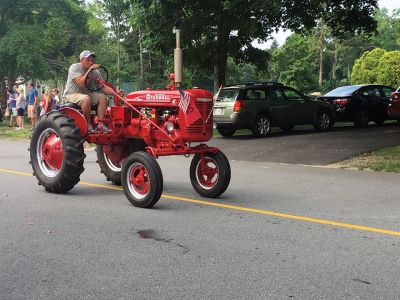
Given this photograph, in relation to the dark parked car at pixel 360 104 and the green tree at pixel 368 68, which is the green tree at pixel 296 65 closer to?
the green tree at pixel 368 68

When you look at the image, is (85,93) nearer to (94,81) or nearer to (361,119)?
(94,81)

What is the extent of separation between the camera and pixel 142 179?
24.1 ft

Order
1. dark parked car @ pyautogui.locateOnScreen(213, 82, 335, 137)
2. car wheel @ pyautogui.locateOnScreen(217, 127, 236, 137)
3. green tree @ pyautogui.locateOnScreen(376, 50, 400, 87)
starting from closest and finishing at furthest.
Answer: dark parked car @ pyautogui.locateOnScreen(213, 82, 335, 137) → car wheel @ pyautogui.locateOnScreen(217, 127, 236, 137) → green tree @ pyautogui.locateOnScreen(376, 50, 400, 87)

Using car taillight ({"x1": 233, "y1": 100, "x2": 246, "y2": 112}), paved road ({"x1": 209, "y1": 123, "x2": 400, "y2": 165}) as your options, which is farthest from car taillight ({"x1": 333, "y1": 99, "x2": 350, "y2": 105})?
car taillight ({"x1": 233, "y1": 100, "x2": 246, "y2": 112})

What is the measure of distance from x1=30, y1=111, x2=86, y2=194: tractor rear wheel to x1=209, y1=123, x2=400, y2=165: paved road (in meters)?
6.28

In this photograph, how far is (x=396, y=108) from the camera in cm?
1900

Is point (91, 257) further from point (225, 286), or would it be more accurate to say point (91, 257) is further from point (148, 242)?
point (225, 286)

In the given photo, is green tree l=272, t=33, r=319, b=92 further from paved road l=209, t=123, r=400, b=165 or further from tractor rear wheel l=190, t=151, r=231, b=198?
tractor rear wheel l=190, t=151, r=231, b=198

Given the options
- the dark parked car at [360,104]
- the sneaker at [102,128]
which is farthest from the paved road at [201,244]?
the dark parked car at [360,104]

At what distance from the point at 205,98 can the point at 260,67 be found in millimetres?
16511

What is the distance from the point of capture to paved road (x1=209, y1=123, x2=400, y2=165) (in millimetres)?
13336

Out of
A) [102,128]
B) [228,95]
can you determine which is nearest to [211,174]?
[102,128]

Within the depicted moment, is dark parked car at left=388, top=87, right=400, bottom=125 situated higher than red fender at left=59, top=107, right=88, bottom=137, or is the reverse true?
dark parked car at left=388, top=87, right=400, bottom=125

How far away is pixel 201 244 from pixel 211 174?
9.00 ft
